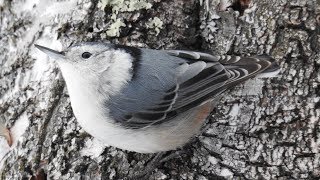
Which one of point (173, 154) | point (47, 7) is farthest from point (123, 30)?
point (173, 154)

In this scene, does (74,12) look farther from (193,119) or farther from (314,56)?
(314,56)

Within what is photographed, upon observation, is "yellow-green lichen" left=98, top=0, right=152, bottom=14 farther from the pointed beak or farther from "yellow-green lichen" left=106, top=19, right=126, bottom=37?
the pointed beak

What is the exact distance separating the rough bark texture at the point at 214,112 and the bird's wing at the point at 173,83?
136mm

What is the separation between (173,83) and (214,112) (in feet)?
0.96

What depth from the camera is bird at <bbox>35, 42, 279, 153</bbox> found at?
2.51m

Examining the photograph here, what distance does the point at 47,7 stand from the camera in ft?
10.2

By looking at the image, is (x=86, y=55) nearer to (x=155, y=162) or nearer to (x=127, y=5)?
(x=127, y=5)

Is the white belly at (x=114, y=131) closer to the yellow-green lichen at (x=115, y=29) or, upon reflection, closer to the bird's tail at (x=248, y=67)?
the bird's tail at (x=248, y=67)

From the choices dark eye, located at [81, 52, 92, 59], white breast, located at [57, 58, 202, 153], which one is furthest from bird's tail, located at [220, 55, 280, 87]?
dark eye, located at [81, 52, 92, 59]

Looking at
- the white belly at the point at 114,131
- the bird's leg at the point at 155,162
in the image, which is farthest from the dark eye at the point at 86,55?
the bird's leg at the point at 155,162

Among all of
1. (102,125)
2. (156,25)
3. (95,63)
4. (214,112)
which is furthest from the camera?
(156,25)

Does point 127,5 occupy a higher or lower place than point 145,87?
higher

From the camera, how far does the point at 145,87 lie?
2521 millimetres

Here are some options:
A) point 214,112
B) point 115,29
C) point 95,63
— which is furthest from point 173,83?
point 115,29
